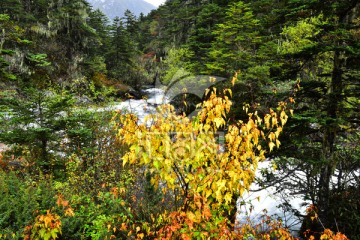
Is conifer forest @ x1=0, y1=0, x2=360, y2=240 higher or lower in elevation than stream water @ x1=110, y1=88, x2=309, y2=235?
higher

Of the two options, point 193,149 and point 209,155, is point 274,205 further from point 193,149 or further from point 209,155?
point 193,149

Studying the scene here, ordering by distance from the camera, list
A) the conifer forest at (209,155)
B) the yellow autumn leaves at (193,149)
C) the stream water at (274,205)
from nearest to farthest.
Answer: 1. the yellow autumn leaves at (193,149)
2. the conifer forest at (209,155)
3. the stream water at (274,205)

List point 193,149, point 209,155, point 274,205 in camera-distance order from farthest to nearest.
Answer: point 274,205, point 209,155, point 193,149

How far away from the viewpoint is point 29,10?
1128 inches

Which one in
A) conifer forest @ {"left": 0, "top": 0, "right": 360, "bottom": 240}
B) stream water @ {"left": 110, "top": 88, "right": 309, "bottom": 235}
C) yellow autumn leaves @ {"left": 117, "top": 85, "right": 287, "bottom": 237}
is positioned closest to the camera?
yellow autumn leaves @ {"left": 117, "top": 85, "right": 287, "bottom": 237}

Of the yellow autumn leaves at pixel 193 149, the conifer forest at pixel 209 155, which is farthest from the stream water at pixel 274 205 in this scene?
the yellow autumn leaves at pixel 193 149

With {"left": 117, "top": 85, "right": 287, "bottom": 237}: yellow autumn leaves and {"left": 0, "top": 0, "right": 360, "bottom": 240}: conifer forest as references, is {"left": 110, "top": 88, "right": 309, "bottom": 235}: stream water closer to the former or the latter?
{"left": 0, "top": 0, "right": 360, "bottom": 240}: conifer forest

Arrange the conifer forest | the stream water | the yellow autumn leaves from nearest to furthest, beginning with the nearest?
the yellow autumn leaves
the conifer forest
the stream water

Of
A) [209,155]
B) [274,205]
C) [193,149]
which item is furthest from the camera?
[274,205]

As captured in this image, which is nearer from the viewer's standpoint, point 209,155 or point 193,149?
point 193,149

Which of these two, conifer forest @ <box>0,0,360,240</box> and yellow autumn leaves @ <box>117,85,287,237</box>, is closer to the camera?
yellow autumn leaves @ <box>117,85,287,237</box>

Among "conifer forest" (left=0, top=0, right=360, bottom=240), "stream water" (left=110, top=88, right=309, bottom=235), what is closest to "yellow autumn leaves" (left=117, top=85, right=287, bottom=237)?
"conifer forest" (left=0, top=0, right=360, bottom=240)

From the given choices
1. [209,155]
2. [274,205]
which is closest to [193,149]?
[209,155]

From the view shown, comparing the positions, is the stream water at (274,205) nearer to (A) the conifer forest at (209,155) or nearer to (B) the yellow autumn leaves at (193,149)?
(A) the conifer forest at (209,155)
